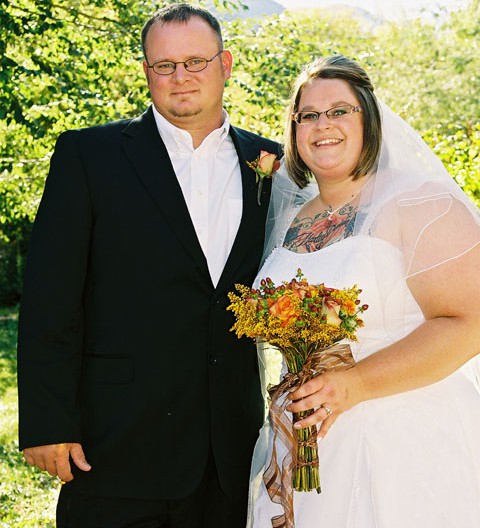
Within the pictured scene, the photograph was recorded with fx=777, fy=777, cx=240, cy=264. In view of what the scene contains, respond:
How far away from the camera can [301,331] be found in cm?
Result: 267

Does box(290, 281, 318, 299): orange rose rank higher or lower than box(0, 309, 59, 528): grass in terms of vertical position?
higher

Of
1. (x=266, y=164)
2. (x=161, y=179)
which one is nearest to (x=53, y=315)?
(x=161, y=179)

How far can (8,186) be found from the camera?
8742 millimetres

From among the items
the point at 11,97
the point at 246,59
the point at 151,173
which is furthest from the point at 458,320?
the point at 246,59

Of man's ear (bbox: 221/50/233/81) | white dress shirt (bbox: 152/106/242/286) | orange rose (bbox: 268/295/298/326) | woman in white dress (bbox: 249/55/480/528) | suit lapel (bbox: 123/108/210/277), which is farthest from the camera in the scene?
man's ear (bbox: 221/50/233/81)

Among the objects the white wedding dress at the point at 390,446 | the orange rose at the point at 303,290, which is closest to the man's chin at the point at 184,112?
the white wedding dress at the point at 390,446

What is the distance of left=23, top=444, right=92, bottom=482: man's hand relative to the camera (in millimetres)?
3197

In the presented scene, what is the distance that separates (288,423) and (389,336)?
0.52 metres

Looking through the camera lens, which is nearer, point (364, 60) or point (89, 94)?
point (89, 94)

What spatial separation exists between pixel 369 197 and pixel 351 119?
36 centimetres

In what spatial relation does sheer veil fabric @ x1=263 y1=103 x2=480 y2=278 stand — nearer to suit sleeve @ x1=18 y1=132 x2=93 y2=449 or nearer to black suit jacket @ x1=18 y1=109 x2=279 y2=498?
black suit jacket @ x1=18 y1=109 x2=279 y2=498

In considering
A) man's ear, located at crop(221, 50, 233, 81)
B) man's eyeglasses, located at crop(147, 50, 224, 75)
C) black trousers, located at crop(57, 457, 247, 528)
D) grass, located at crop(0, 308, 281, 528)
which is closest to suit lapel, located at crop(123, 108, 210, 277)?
man's eyeglasses, located at crop(147, 50, 224, 75)

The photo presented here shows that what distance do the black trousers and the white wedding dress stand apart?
46 centimetres

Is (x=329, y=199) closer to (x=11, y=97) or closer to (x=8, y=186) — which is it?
(x=11, y=97)
